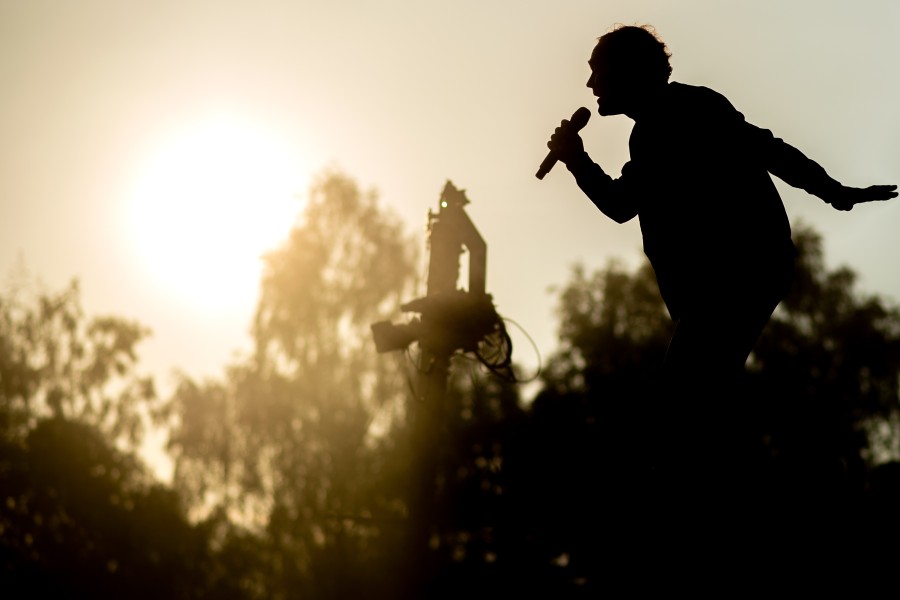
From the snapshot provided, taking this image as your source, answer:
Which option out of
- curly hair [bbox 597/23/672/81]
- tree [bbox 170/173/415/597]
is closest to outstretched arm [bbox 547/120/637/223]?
curly hair [bbox 597/23/672/81]

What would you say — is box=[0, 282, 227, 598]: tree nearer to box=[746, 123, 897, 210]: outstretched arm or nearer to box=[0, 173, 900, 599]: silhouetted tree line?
box=[0, 173, 900, 599]: silhouetted tree line

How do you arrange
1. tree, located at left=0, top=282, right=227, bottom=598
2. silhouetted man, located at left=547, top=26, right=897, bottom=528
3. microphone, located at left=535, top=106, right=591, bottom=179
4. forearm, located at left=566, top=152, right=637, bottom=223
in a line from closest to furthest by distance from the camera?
silhouetted man, located at left=547, top=26, right=897, bottom=528 → forearm, located at left=566, top=152, right=637, bottom=223 → microphone, located at left=535, top=106, right=591, bottom=179 → tree, located at left=0, top=282, right=227, bottom=598

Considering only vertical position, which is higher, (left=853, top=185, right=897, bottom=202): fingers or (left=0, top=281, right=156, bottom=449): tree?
(left=0, top=281, right=156, bottom=449): tree

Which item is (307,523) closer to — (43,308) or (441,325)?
(43,308)

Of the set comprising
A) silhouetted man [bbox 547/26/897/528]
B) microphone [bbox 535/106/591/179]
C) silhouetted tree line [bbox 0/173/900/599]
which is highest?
silhouetted tree line [bbox 0/173/900/599]

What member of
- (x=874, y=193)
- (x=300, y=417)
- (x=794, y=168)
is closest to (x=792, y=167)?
(x=794, y=168)

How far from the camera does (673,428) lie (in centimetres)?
261

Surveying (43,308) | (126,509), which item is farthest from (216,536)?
(43,308)

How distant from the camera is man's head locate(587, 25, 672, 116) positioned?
2846mm

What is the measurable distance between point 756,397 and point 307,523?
14546mm

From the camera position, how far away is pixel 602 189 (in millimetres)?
2770

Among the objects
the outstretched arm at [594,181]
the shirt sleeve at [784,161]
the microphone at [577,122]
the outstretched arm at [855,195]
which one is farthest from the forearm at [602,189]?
the outstretched arm at [855,195]

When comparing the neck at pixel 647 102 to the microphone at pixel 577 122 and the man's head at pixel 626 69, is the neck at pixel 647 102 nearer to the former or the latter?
the man's head at pixel 626 69

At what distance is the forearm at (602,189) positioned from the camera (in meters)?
2.76
